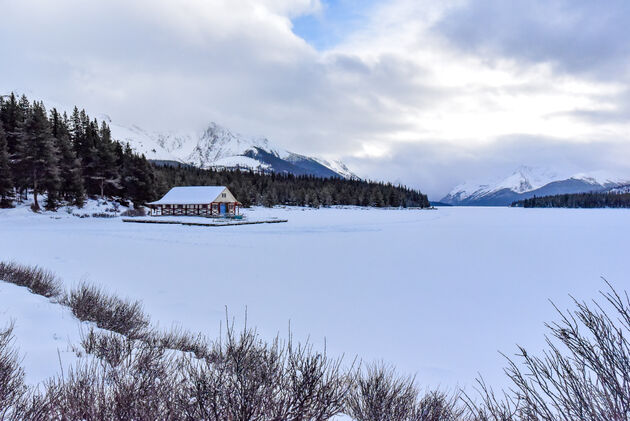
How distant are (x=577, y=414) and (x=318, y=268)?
44.7ft

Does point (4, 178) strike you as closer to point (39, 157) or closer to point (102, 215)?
point (39, 157)

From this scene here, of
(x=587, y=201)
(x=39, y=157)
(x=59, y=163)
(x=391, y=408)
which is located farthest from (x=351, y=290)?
(x=587, y=201)

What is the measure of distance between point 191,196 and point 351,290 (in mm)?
44919

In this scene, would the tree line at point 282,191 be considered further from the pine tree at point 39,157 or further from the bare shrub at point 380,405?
the bare shrub at point 380,405

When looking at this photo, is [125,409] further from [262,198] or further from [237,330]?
[262,198]

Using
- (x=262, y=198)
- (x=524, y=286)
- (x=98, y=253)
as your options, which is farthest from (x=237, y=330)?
(x=262, y=198)

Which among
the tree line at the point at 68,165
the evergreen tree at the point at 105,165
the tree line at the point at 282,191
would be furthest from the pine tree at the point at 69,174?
the tree line at the point at 282,191

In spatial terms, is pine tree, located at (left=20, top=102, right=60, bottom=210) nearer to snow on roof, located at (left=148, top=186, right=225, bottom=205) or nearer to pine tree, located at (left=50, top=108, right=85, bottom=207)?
pine tree, located at (left=50, top=108, right=85, bottom=207)

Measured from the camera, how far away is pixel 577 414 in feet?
9.57

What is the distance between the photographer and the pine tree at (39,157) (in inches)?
1575

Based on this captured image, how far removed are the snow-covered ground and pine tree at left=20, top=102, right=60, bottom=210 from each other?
20.9 metres

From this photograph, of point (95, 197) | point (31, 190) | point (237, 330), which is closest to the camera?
point (237, 330)

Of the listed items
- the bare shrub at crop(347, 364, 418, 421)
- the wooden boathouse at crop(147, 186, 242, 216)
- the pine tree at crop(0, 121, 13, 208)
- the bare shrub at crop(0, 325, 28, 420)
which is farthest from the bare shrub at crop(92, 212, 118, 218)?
the bare shrub at crop(347, 364, 418, 421)

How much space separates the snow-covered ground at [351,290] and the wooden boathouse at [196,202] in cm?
2637
